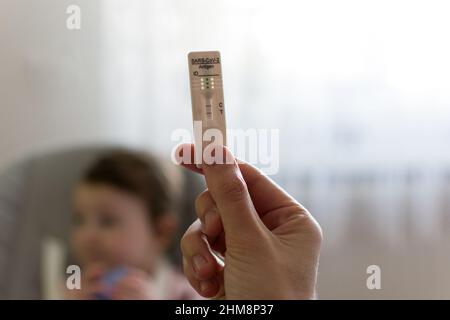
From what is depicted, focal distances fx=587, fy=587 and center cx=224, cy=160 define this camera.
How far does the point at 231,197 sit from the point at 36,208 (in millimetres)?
1180

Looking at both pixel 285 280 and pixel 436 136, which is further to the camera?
pixel 436 136

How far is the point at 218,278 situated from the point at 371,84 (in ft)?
3.76

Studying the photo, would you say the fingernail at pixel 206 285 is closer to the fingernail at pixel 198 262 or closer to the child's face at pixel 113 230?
the fingernail at pixel 198 262

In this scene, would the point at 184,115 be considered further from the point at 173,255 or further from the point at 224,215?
the point at 224,215

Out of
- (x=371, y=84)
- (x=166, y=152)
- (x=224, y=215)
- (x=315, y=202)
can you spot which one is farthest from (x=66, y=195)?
(x=224, y=215)

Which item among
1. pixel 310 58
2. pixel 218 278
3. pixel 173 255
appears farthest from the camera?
pixel 310 58

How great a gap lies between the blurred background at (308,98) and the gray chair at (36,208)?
0.04m

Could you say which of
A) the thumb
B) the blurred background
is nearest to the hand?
the thumb

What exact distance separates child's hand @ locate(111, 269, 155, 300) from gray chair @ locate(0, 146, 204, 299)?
244mm

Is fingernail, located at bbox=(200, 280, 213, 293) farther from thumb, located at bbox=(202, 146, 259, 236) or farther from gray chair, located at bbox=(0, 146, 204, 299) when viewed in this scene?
gray chair, located at bbox=(0, 146, 204, 299)

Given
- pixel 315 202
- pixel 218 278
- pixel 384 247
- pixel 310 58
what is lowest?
pixel 384 247

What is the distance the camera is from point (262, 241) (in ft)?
1.91

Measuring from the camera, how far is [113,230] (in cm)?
150

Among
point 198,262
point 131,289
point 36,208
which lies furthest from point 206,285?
point 36,208
